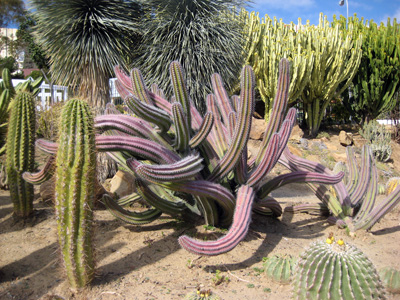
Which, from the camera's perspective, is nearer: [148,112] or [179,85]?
[148,112]

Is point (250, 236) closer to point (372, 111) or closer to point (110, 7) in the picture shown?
point (110, 7)

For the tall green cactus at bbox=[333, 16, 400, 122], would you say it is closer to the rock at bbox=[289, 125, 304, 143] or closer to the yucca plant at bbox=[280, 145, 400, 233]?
the rock at bbox=[289, 125, 304, 143]

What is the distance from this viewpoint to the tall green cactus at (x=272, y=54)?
1050cm

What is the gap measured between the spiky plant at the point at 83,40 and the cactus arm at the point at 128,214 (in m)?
4.40

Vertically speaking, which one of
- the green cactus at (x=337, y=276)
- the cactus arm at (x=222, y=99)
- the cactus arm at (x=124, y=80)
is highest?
the cactus arm at (x=124, y=80)

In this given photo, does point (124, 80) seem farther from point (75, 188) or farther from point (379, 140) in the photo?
point (379, 140)

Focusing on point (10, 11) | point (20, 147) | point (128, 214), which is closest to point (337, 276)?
point (128, 214)

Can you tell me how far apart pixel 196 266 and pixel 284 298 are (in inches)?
30.6

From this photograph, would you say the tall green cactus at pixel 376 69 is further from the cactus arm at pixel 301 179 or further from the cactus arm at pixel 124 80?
the cactus arm at pixel 124 80

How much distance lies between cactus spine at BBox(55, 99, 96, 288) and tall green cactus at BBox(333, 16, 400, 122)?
39.1 feet

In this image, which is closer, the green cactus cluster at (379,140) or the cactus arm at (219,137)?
the cactus arm at (219,137)

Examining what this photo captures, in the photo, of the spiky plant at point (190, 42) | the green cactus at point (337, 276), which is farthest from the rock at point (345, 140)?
the green cactus at point (337, 276)

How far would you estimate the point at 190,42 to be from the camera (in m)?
8.48

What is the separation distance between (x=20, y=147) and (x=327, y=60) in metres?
9.96
